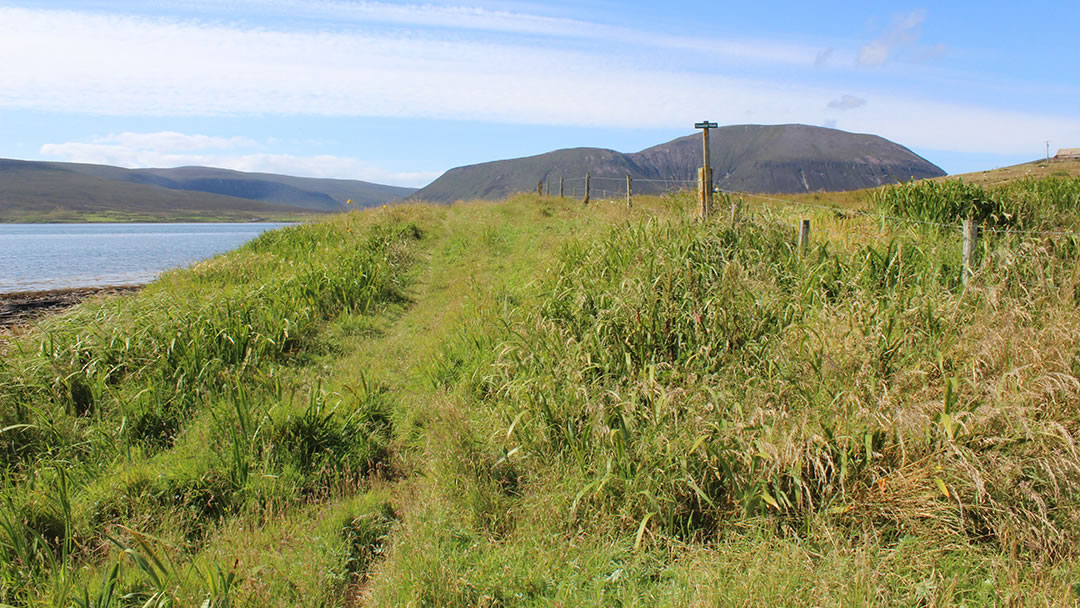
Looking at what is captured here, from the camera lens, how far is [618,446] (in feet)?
13.6

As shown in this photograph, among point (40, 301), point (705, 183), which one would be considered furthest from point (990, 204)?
point (40, 301)

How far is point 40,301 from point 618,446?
68.2 ft

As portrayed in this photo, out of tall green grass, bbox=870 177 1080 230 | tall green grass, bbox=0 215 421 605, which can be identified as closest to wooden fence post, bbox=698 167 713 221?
tall green grass, bbox=870 177 1080 230

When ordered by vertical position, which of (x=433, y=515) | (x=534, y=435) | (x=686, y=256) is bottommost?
(x=433, y=515)

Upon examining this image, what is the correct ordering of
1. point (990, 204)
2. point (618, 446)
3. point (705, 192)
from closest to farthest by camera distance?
point (618, 446) → point (705, 192) → point (990, 204)

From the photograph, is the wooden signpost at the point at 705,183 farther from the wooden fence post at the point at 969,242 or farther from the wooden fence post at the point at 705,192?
the wooden fence post at the point at 969,242

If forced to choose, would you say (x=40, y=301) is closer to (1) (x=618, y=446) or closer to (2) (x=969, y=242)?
(1) (x=618, y=446)

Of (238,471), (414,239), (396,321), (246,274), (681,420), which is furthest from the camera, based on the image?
(414,239)

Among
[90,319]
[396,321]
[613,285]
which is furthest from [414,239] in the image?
[613,285]

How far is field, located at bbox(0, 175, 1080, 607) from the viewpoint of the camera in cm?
338

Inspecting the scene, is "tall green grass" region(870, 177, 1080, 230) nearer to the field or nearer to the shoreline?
the field

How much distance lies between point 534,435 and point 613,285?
278cm

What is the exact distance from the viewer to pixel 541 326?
6383 mm

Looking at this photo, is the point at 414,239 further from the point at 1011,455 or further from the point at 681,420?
the point at 1011,455
